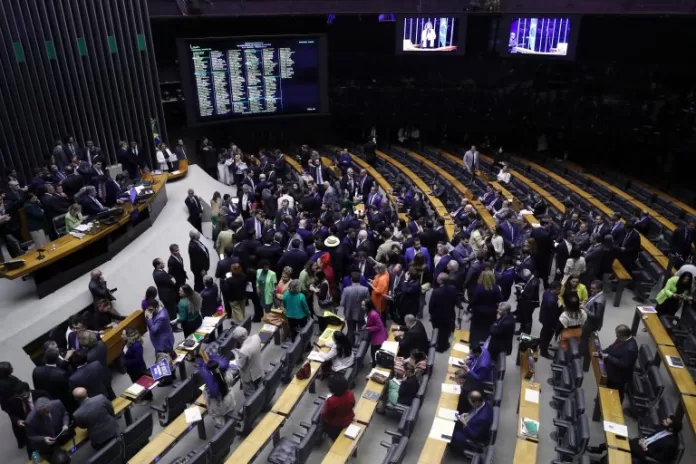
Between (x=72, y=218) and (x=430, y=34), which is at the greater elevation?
(x=430, y=34)

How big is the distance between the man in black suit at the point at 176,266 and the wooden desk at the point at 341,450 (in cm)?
390

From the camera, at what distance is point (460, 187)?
42.2ft

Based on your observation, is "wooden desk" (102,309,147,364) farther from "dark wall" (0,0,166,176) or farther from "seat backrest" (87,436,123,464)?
"dark wall" (0,0,166,176)

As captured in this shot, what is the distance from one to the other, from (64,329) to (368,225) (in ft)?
17.5

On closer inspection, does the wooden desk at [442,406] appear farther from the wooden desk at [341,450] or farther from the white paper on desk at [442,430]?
the wooden desk at [341,450]

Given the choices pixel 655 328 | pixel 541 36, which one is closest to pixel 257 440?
pixel 655 328

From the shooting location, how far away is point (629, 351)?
20.4 feet

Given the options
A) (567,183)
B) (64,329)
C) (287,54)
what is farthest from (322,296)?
(287,54)

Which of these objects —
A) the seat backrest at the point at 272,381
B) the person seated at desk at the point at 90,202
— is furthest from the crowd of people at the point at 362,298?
the person seated at desk at the point at 90,202

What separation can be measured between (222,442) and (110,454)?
3.59ft

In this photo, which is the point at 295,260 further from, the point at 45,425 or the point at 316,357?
the point at 45,425

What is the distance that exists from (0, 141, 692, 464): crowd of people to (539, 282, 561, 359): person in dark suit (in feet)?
0.06

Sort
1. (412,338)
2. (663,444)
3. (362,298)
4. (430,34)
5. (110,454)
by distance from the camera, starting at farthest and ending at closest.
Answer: (430,34) → (362,298) → (412,338) → (110,454) → (663,444)

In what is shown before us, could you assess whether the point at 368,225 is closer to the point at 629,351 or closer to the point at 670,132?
the point at 629,351
